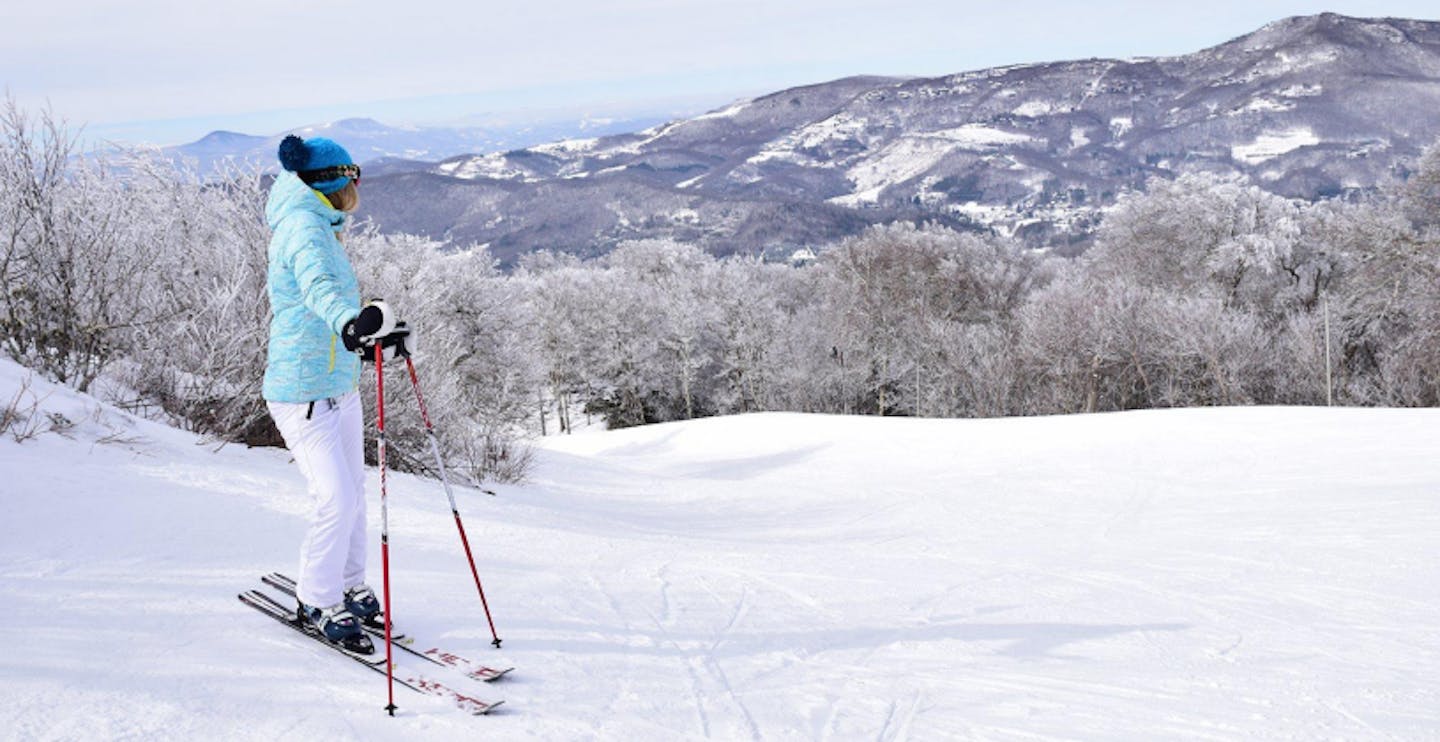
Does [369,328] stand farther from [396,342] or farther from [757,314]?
[757,314]

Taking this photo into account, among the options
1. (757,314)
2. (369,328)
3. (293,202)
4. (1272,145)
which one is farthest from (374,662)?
(1272,145)

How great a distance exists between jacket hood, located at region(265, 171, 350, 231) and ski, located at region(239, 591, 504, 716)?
172 cm

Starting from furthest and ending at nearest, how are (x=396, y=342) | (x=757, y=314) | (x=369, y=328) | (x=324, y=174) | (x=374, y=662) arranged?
(x=757, y=314), (x=324, y=174), (x=374, y=662), (x=396, y=342), (x=369, y=328)

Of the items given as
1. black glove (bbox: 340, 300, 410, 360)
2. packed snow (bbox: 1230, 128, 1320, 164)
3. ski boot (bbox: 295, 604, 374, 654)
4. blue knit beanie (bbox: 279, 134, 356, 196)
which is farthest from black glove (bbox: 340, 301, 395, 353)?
packed snow (bbox: 1230, 128, 1320, 164)

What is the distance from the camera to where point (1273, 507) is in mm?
9812

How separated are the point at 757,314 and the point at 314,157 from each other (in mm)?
47201

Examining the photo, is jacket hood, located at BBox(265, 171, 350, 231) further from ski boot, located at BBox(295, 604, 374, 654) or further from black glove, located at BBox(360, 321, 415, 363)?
ski boot, located at BBox(295, 604, 374, 654)

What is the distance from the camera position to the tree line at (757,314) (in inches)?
360

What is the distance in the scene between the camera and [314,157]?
141 inches

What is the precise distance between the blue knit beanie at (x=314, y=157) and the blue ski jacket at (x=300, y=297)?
57mm

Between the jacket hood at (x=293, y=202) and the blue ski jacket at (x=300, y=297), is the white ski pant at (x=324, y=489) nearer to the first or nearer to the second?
the blue ski jacket at (x=300, y=297)

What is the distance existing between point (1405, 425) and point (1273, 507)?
7.22 metres

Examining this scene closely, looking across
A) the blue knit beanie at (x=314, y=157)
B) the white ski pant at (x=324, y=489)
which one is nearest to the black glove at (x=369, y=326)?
the white ski pant at (x=324, y=489)

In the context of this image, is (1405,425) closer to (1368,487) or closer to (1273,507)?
(1368,487)
